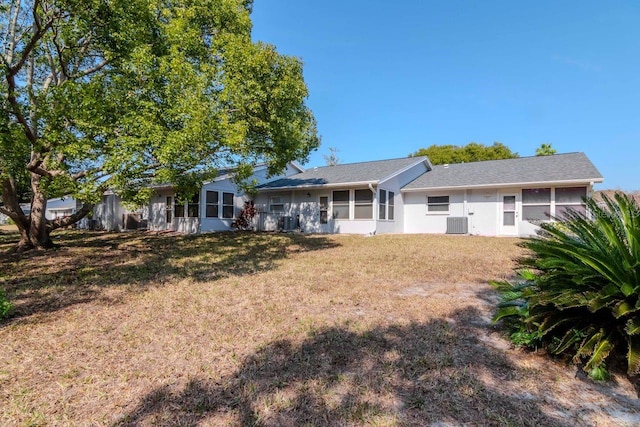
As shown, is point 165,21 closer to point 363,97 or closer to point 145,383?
point 145,383

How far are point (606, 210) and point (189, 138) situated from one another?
7.62 meters

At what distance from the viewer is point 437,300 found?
16.9 feet

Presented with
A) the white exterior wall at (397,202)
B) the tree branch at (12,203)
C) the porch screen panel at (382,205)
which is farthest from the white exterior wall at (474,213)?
the tree branch at (12,203)

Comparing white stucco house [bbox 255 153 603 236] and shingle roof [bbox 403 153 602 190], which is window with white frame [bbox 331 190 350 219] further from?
shingle roof [bbox 403 153 602 190]

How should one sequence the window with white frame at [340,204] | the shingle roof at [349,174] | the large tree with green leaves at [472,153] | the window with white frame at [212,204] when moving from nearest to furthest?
the shingle roof at [349,174], the window with white frame at [340,204], the window with white frame at [212,204], the large tree with green leaves at [472,153]

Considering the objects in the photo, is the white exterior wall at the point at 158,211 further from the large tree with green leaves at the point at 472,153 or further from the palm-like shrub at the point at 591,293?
the large tree with green leaves at the point at 472,153

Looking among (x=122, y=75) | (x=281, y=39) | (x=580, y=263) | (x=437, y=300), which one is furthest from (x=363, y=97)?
(x=580, y=263)

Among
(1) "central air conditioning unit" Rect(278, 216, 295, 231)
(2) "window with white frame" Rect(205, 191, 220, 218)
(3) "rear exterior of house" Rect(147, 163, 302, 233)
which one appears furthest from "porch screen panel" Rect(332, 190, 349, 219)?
(2) "window with white frame" Rect(205, 191, 220, 218)

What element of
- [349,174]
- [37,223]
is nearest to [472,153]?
[349,174]

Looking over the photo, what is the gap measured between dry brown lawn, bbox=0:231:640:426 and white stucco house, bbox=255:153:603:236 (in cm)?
964

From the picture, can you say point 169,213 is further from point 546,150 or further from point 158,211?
point 546,150

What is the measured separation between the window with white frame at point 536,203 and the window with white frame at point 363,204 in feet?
21.8

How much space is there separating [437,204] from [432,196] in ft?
1.58

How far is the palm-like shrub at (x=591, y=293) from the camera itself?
2.84 m
